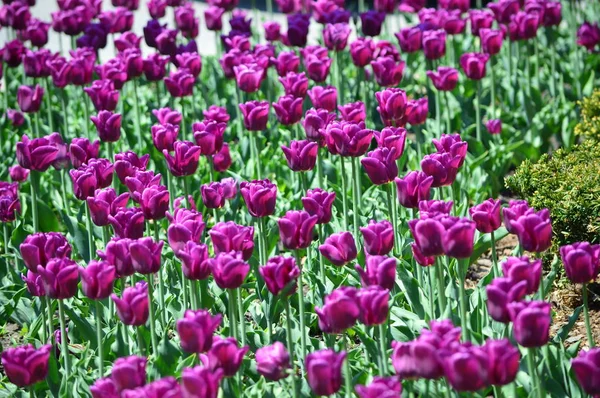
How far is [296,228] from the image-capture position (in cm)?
373

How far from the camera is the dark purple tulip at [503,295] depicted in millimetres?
3086

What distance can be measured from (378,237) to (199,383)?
1125 millimetres

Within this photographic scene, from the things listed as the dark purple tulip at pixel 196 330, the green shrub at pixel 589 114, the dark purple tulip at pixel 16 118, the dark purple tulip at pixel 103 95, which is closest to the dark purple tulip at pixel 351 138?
the dark purple tulip at pixel 196 330

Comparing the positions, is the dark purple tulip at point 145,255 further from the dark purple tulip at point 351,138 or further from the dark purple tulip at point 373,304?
the dark purple tulip at point 351,138

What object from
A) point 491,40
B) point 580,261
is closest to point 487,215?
point 580,261

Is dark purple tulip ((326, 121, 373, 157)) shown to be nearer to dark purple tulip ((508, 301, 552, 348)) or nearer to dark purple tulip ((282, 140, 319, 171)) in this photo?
Result: dark purple tulip ((282, 140, 319, 171))

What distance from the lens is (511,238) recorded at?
19.1 ft

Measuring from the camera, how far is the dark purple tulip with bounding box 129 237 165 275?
3.58 m

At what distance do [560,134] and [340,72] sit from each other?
60.7 inches

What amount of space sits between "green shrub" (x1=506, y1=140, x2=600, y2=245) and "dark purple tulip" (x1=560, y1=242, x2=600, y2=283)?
1140 millimetres

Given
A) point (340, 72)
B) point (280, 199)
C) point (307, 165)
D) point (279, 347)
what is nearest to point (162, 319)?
point (307, 165)

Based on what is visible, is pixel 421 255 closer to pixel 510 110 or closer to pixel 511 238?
pixel 511 238

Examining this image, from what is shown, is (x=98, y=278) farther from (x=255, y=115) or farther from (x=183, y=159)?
(x=255, y=115)

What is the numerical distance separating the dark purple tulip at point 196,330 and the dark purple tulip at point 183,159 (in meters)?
1.55
